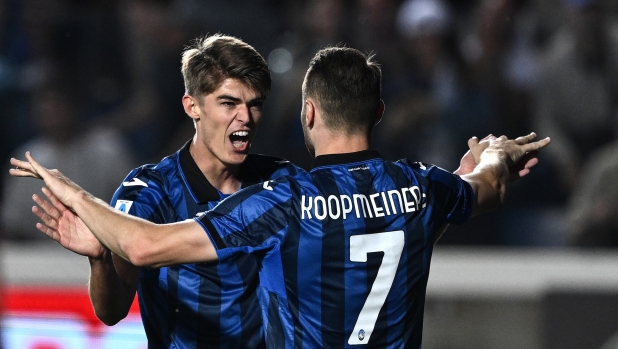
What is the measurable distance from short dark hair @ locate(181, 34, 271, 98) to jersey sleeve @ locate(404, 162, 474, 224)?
0.73 metres

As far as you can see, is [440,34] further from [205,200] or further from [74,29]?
[205,200]

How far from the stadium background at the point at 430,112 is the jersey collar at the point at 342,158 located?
3.61 m

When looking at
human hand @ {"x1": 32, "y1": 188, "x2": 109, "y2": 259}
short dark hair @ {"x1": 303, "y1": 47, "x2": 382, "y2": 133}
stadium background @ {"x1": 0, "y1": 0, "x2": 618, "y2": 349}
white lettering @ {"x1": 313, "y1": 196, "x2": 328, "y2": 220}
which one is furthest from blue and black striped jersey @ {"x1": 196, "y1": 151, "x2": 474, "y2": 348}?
stadium background @ {"x1": 0, "y1": 0, "x2": 618, "y2": 349}

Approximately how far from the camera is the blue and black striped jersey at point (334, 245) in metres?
2.75

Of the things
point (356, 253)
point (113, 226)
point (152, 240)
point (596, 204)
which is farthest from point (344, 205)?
point (596, 204)

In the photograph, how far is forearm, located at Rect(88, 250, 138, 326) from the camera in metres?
3.08

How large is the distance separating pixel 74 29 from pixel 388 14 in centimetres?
260

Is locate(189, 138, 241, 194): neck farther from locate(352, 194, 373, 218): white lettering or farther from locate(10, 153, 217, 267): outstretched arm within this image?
locate(352, 194, 373, 218): white lettering

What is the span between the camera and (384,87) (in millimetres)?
7059

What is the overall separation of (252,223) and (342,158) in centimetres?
36

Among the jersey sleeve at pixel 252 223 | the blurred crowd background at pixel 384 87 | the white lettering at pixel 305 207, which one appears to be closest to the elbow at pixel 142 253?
the jersey sleeve at pixel 252 223

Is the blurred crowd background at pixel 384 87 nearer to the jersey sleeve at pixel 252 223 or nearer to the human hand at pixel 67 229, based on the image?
the human hand at pixel 67 229

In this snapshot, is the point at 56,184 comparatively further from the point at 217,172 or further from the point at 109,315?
the point at 217,172

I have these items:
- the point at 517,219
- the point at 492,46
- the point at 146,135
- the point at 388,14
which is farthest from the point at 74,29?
the point at 517,219
